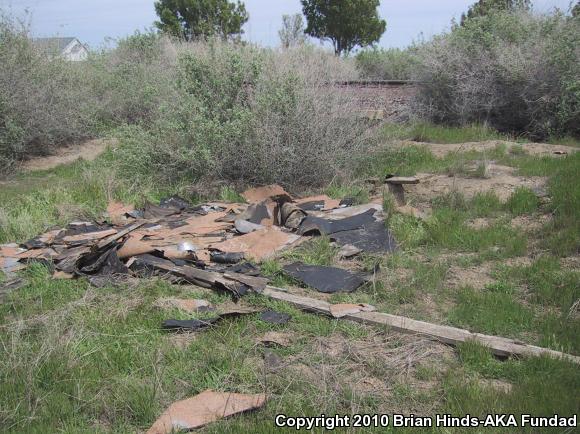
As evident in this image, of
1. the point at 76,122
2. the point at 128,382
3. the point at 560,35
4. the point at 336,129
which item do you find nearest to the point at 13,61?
the point at 76,122

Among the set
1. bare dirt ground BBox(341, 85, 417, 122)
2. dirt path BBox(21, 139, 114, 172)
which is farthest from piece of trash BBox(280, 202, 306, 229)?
dirt path BBox(21, 139, 114, 172)

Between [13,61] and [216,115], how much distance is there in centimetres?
535

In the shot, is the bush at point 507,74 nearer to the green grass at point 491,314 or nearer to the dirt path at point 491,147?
the dirt path at point 491,147

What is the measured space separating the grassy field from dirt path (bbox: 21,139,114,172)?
6.64 meters

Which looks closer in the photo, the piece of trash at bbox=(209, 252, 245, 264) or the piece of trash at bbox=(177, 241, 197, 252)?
the piece of trash at bbox=(209, 252, 245, 264)

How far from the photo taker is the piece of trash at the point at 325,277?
4.83m

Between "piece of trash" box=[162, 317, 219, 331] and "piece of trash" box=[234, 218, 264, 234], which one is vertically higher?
"piece of trash" box=[234, 218, 264, 234]

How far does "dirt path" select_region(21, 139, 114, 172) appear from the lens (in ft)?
36.5

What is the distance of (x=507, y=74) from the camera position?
11797 millimetres

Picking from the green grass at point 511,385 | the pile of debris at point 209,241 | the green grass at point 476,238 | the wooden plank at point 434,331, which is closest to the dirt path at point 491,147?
the pile of debris at point 209,241

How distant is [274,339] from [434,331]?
1151mm

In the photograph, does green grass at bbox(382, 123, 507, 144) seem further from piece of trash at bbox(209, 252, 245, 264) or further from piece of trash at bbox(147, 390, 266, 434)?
piece of trash at bbox(147, 390, 266, 434)

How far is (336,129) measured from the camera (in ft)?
29.5

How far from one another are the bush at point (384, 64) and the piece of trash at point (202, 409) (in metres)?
14.6
